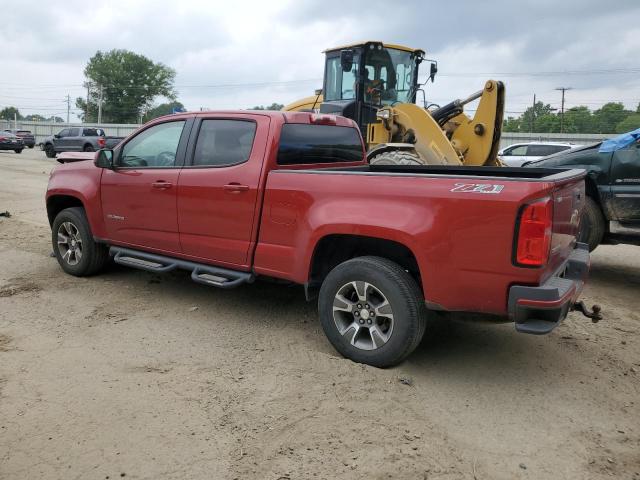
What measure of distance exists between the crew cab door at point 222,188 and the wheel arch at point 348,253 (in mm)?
615

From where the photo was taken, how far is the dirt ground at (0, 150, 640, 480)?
2.82m

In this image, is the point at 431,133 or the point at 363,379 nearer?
the point at 363,379

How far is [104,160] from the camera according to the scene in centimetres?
558

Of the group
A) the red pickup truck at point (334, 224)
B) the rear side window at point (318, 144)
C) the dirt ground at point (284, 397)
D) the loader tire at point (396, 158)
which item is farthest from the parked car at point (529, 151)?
the red pickup truck at point (334, 224)

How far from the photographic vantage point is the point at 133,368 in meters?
3.87

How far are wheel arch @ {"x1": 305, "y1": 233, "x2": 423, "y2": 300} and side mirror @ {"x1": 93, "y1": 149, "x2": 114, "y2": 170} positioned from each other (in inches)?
105

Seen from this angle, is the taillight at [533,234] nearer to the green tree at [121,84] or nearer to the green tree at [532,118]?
the green tree at [532,118]

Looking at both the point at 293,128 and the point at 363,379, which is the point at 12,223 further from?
the point at 363,379

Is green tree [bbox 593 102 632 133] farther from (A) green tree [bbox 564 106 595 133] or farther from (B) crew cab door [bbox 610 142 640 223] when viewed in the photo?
(B) crew cab door [bbox 610 142 640 223]

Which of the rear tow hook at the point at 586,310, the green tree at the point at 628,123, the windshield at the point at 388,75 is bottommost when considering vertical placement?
the rear tow hook at the point at 586,310

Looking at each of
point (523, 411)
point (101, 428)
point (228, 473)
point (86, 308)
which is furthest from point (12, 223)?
point (523, 411)

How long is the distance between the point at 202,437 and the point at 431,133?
22.0ft

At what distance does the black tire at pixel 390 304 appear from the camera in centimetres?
369

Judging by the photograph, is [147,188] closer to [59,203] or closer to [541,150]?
[59,203]
